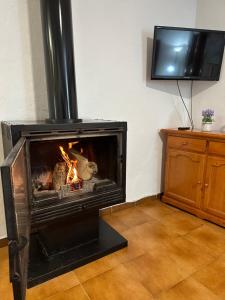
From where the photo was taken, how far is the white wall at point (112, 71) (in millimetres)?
1561

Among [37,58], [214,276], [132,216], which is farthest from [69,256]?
[37,58]

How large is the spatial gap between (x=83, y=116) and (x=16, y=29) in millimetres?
801

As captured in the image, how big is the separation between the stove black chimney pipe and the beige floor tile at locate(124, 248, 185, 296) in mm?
1121

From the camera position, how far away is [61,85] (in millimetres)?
1474

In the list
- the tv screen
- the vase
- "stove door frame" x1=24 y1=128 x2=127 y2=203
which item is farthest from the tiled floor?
the tv screen

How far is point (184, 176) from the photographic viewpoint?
2.23m

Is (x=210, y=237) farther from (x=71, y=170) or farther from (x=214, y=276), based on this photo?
(x=71, y=170)

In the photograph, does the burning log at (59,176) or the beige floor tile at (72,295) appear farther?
the burning log at (59,176)

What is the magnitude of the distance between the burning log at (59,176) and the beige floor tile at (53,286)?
580 mm

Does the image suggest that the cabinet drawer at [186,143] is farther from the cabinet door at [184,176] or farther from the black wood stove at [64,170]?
the black wood stove at [64,170]

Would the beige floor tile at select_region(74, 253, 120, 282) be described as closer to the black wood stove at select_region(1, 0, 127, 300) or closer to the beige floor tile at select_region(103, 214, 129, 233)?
the black wood stove at select_region(1, 0, 127, 300)

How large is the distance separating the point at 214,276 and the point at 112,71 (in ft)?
5.84

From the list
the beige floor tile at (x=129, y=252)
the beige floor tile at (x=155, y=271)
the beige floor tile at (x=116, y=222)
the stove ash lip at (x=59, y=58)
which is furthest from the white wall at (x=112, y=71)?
the beige floor tile at (x=155, y=271)

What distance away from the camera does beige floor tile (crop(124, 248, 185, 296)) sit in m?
1.34
